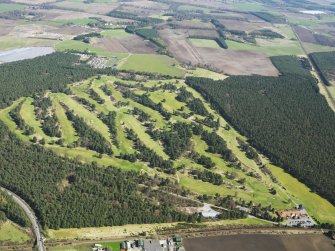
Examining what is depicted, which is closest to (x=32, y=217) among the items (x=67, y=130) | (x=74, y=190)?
(x=74, y=190)

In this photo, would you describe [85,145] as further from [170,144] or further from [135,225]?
[135,225]

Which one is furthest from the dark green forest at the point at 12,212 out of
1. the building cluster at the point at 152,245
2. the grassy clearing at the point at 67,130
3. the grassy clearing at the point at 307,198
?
the grassy clearing at the point at 307,198

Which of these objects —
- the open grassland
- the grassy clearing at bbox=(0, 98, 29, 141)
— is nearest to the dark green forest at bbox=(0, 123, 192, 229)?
the open grassland

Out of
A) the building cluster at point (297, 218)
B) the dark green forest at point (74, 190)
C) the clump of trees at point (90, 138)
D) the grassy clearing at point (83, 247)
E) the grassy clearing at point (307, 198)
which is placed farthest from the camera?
the clump of trees at point (90, 138)

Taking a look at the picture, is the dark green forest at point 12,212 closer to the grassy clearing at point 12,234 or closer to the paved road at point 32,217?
the paved road at point 32,217

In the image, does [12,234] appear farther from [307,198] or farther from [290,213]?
[307,198]

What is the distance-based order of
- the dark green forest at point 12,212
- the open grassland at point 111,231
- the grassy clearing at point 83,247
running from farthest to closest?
the dark green forest at point 12,212 < the open grassland at point 111,231 < the grassy clearing at point 83,247
